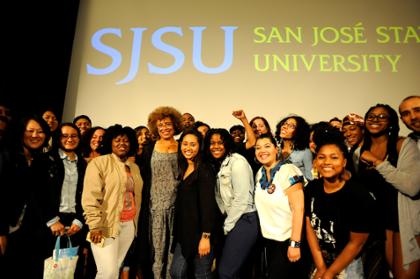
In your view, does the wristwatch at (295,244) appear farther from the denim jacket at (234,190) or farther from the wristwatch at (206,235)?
the wristwatch at (206,235)

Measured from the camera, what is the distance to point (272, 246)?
2.04 metres

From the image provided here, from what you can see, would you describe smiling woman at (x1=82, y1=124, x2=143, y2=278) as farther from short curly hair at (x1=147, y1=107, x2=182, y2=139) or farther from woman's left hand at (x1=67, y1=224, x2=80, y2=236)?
short curly hair at (x1=147, y1=107, x2=182, y2=139)

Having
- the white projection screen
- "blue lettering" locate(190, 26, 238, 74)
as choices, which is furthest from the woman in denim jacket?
"blue lettering" locate(190, 26, 238, 74)

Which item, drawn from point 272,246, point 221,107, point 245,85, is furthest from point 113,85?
point 272,246

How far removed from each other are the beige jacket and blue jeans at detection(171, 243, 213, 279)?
54 cm

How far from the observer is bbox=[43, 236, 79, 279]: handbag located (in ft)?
7.16

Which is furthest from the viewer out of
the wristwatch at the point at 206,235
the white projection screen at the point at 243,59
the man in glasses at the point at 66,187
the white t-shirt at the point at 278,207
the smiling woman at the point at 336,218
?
the white projection screen at the point at 243,59

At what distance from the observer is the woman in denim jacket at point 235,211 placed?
2.13 metres

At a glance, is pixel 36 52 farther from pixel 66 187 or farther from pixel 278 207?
pixel 278 207

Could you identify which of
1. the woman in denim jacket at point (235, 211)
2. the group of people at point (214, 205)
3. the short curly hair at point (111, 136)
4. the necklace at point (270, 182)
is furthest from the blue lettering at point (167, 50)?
the necklace at point (270, 182)

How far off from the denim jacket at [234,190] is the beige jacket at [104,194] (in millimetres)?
832

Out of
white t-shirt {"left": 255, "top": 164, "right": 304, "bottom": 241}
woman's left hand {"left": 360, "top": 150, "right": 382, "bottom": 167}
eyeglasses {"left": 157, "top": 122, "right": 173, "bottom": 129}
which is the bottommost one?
white t-shirt {"left": 255, "top": 164, "right": 304, "bottom": 241}

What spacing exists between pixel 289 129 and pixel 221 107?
1.69 meters

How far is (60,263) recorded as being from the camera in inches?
87.5
